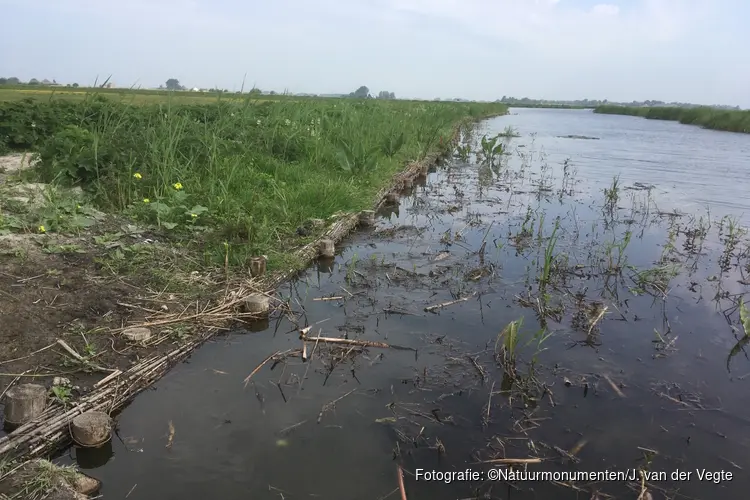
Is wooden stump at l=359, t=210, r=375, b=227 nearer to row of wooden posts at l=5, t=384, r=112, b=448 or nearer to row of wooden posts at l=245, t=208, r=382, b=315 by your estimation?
row of wooden posts at l=245, t=208, r=382, b=315

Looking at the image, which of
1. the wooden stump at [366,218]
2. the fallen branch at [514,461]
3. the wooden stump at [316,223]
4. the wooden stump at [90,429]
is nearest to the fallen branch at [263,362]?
the wooden stump at [90,429]

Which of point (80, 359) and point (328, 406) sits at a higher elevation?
point (80, 359)

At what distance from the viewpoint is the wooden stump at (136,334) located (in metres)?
3.35

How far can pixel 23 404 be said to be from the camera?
250 cm

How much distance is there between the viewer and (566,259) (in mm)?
5559

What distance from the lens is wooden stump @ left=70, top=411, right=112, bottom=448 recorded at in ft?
8.34

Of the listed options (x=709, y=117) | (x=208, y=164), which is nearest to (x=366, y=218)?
(x=208, y=164)

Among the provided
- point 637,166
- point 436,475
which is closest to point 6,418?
point 436,475

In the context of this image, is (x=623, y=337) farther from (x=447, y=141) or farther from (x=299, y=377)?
(x=447, y=141)

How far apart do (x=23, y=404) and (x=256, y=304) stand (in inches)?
69.8

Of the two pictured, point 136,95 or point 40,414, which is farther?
point 136,95

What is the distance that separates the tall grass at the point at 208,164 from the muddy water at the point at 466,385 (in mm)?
1001

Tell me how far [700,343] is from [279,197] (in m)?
4.87

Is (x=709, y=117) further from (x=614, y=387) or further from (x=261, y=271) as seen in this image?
(x=261, y=271)
